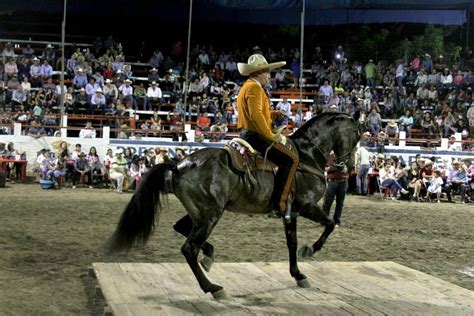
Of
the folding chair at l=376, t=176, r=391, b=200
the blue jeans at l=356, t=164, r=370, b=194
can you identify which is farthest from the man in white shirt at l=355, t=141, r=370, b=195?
the folding chair at l=376, t=176, r=391, b=200

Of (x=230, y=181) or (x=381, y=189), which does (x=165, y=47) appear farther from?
(x=230, y=181)

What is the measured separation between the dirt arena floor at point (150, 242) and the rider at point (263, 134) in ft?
7.12

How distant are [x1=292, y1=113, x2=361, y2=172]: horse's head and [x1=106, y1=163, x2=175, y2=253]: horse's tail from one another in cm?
164

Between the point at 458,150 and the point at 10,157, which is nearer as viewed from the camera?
the point at 10,157

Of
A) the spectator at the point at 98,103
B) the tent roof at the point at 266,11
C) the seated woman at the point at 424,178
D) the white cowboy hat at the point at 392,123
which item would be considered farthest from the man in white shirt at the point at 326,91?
the spectator at the point at 98,103

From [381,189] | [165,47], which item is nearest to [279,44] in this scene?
[165,47]

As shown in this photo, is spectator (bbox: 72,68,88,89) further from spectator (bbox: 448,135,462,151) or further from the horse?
the horse

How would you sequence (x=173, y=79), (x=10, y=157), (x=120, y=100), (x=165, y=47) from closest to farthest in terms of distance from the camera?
1. (x=10, y=157)
2. (x=120, y=100)
3. (x=173, y=79)
4. (x=165, y=47)

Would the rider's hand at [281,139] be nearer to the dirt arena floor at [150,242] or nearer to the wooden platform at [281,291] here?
the wooden platform at [281,291]

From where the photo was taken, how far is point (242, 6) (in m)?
27.1

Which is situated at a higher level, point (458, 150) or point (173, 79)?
point (173, 79)

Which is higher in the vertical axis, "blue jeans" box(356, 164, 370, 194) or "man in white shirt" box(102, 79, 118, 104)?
"man in white shirt" box(102, 79, 118, 104)

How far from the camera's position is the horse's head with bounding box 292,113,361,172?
7.43 metres

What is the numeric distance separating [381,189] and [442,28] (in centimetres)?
1757
